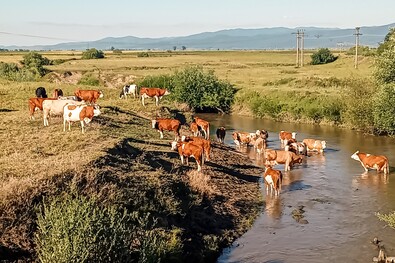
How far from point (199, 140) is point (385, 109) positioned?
16826 millimetres

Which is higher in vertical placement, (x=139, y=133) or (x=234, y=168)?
(x=139, y=133)

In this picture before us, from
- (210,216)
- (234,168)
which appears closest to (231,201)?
(210,216)

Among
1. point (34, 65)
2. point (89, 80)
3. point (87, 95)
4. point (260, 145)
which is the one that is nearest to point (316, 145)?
point (260, 145)

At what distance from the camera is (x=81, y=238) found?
9.69 meters

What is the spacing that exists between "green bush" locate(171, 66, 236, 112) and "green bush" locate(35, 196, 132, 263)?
42.0 metres

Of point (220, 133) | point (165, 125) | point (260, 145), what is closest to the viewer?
point (165, 125)

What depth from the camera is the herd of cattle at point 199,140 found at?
21422mm

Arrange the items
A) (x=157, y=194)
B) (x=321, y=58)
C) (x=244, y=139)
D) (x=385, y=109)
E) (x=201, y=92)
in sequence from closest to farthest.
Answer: (x=157, y=194) < (x=244, y=139) < (x=385, y=109) < (x=201, y=92) < (x=321, y=58)

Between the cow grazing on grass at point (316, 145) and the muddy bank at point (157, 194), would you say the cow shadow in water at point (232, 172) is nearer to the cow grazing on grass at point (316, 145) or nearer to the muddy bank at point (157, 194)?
the muddy bank at point (157, 194)

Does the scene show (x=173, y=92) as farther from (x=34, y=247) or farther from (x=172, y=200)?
(x=34, y=247)

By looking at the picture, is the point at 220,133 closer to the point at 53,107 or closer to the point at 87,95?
the point at 87,95

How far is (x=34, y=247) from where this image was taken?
1220cm

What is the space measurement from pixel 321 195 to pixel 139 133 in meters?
9.38

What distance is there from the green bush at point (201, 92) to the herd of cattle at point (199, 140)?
14.8 m
